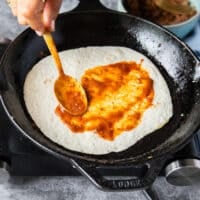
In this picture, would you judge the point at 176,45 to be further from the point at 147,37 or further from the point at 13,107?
the point at 13,107

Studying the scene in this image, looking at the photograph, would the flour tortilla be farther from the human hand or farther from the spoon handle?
the human hand

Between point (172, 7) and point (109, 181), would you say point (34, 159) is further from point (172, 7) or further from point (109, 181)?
point (172, 7)

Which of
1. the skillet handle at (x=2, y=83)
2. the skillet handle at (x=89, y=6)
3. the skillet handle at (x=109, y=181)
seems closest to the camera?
the skillet handle at (x=109, y=181)

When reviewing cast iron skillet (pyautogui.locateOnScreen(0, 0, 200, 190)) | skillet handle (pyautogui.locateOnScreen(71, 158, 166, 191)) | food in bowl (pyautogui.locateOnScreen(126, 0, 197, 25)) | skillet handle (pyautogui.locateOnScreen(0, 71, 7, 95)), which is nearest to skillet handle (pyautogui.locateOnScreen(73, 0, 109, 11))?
cast iron skillet (pyautogui.locateOnScreen(0, 0, 200, 190))

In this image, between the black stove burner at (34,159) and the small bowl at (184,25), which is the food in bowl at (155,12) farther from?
the black stove burner at (34,159)

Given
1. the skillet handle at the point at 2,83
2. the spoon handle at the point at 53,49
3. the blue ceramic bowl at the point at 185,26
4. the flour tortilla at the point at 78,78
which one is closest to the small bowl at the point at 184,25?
the blue ceramic bowl at the point at 185,26
